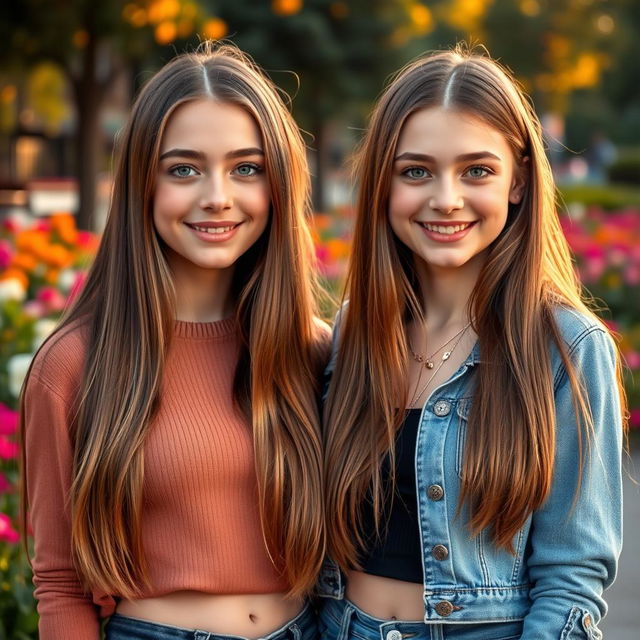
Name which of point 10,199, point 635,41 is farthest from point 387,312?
point 635,41

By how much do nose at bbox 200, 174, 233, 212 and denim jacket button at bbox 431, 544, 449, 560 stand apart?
0.89 m

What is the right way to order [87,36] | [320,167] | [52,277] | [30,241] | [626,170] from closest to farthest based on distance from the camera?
[52,277], [30,241], [87,36], [320,167], [626,170]

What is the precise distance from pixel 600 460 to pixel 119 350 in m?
1.07

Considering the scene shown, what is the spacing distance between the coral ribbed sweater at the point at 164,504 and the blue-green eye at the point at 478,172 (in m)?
0.78

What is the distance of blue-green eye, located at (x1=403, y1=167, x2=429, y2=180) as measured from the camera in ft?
8.51

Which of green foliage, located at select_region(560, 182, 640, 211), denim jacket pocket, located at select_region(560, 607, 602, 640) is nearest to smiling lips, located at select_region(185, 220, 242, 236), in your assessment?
denim jacket pocket, located at select_region(560, 607, 602, 640)

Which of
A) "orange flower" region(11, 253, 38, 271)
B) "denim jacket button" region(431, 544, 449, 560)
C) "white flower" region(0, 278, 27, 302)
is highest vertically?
"orange flower" region(11, 253, 38, 271)

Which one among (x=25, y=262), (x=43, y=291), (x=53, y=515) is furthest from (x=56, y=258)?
(x=53, y=515)

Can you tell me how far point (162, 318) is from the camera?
8.82 feet

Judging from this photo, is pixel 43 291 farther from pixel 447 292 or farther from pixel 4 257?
pixel 447 292

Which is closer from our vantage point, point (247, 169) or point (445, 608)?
point (445, 608)

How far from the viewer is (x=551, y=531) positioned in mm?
2402

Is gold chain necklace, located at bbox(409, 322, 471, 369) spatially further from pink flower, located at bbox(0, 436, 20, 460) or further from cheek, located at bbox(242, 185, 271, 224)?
pink flower, located at bbox(0, 436, 20, 460)

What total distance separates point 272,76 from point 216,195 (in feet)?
55.0
